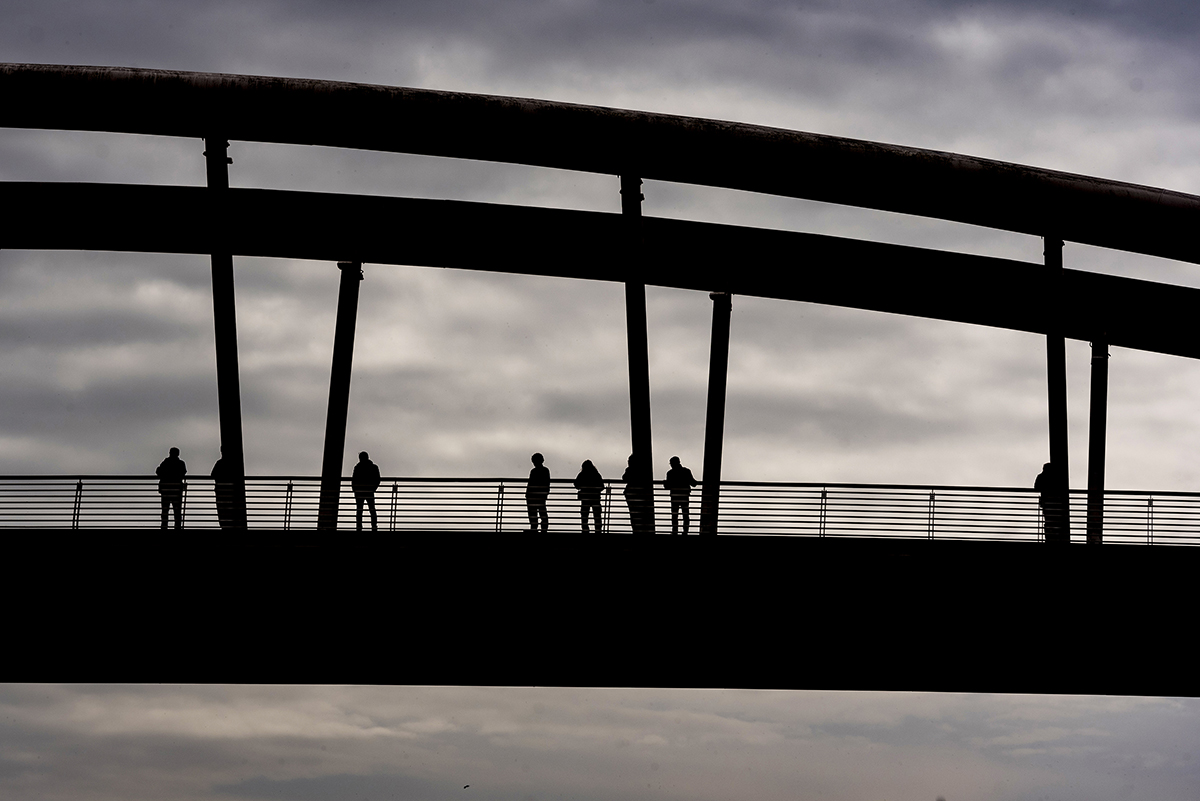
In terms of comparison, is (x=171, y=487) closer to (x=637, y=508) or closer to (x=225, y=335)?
(x=225, y=335)

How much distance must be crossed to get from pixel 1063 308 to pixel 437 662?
1488 centimetres

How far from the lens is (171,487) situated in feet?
60.8

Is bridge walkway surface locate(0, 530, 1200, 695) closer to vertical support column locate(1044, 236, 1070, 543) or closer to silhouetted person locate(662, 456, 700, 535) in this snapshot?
silhouetted person locate(662, 456, 700, 535)

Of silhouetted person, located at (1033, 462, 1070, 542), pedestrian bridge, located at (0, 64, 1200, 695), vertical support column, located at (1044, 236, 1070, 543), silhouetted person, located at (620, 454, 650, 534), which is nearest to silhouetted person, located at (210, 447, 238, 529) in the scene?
pedestrian bridge, located at (0, 64, 1200, 695)

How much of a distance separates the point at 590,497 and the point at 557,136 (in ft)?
29.2

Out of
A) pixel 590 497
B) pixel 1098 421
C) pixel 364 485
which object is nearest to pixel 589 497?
pixel 590 497

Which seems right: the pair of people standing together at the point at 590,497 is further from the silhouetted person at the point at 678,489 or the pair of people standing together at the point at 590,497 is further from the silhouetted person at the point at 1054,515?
the silhouetted person at the point at 1054,515

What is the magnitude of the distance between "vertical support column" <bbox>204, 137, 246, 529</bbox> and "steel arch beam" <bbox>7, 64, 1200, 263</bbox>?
1.58 meters

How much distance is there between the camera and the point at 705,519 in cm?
1936

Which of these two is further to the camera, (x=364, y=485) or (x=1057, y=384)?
(x=1057, y=384)

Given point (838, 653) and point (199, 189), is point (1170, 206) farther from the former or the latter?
point (199, 189)

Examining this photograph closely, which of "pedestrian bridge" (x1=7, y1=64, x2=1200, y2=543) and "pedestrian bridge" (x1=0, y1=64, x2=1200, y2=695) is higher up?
"pedestrian bridge" (x1=7, y1=64, x2=1200, y2=543)

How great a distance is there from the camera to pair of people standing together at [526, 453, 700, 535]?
1869 centimetres

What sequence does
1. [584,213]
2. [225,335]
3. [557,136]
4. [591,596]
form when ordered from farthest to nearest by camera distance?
[584,213] < [557,136] < [225,335] < [591,596]
